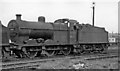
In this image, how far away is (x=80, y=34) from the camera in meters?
18.3

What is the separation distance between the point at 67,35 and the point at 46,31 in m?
2.32

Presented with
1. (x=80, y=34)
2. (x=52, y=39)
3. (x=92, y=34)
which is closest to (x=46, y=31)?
(x=52, y=39)

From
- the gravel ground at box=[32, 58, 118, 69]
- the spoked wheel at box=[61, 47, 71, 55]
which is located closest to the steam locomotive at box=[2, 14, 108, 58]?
the spoked wheel at box=[61, 47, 71, 55]

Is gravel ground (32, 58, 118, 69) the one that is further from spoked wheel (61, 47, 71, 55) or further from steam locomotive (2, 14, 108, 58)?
spoked wheel (61, 47, 71, 55)

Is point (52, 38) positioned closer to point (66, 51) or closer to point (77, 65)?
point (66, 51)

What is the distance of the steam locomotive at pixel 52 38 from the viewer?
14.8m

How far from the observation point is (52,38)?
16.7m

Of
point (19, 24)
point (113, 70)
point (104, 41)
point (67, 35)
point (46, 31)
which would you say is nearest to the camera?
point (113, 70)

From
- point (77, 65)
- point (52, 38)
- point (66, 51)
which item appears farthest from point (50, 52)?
point (77, 65)

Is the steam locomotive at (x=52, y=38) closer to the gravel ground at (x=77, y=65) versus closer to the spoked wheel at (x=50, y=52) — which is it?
the spoked wheel at (x=50, y=52)

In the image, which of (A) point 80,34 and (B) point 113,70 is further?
(A) point 80,34

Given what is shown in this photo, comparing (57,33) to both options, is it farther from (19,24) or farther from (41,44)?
(19,24)

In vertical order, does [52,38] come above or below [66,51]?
above

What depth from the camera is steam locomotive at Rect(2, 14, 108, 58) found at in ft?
48.5
